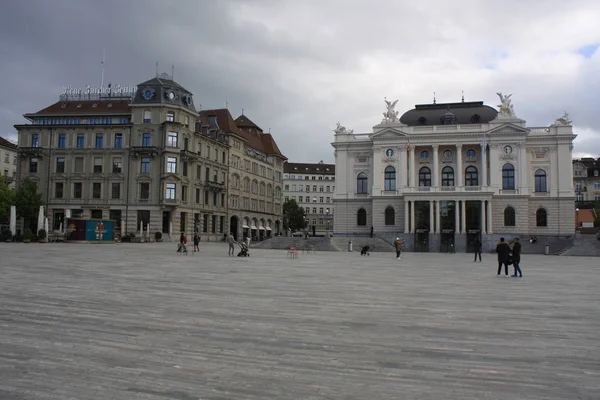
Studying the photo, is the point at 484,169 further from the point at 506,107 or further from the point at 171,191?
the point at 171,191

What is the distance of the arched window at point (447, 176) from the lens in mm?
70812

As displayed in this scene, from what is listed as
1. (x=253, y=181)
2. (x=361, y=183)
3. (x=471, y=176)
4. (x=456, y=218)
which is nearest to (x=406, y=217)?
(x=456, y=218)

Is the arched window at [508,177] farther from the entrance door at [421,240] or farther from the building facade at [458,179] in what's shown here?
the entrance door at [421,240]

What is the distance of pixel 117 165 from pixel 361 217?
121 feet

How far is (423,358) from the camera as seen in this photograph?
303 inches

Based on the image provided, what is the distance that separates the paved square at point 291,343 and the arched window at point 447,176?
56374 millimetres

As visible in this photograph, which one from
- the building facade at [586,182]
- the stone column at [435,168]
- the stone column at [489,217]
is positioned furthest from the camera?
the building facade at [586,182]

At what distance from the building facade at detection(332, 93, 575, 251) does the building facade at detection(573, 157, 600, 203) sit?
56834 millimetres

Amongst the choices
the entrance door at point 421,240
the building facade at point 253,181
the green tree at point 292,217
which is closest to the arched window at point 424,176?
the entrance door at point 421,240

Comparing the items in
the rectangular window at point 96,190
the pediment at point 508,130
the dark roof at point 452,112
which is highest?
the dark roof at point 452,112

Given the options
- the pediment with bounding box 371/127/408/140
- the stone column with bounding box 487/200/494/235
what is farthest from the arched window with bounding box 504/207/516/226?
the pediment with bounding box 371/127/408/140

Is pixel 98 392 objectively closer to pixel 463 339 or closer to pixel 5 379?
pixel 5 379

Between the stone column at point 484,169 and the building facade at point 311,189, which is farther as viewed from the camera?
the building facade at point 311,189

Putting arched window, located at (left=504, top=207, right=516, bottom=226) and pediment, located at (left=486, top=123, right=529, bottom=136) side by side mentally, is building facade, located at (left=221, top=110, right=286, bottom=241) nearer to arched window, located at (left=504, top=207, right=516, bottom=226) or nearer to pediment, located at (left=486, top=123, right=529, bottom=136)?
pediment, located at (left=486, top=123, right=529, bottom=136)
